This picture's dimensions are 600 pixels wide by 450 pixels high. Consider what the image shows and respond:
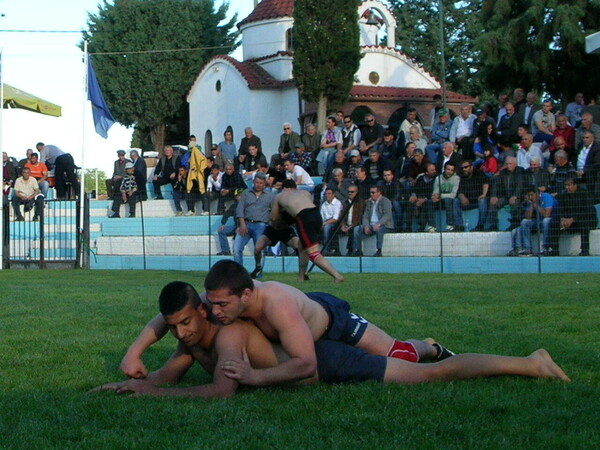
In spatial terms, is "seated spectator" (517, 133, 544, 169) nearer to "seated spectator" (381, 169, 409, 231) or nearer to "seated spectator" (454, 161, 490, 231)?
"seated spectator" (454, 161, 490, 231)

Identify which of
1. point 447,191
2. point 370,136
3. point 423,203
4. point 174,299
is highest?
point 370,136

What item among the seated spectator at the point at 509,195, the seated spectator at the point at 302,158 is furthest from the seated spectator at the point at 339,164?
the seated spectator at the point at 509,195

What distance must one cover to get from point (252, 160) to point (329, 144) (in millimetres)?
2264

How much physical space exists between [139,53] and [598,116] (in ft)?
132

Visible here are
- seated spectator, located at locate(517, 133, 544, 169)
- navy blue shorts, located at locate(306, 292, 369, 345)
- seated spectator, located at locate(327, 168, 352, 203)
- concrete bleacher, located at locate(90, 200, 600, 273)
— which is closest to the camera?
navy blue shorts, located at locate(306, 292, 369, 345)

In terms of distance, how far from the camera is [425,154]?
21984 mm

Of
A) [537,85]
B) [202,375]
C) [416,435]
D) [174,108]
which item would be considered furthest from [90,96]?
[174,108]

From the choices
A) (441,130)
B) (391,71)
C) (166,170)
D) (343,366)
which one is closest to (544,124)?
(441,130)

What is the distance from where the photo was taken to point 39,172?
29.5 m

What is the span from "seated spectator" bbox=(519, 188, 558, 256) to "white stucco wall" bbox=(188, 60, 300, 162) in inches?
963

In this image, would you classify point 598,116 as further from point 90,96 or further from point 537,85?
point 90,96

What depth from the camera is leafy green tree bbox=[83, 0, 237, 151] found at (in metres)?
57.0

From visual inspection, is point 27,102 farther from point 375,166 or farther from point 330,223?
point 330,223

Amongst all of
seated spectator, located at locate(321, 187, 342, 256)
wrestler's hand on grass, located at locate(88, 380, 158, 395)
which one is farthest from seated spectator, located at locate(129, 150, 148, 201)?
wrestler's hand on grass, located at locate(88, 380, 158, 395)
